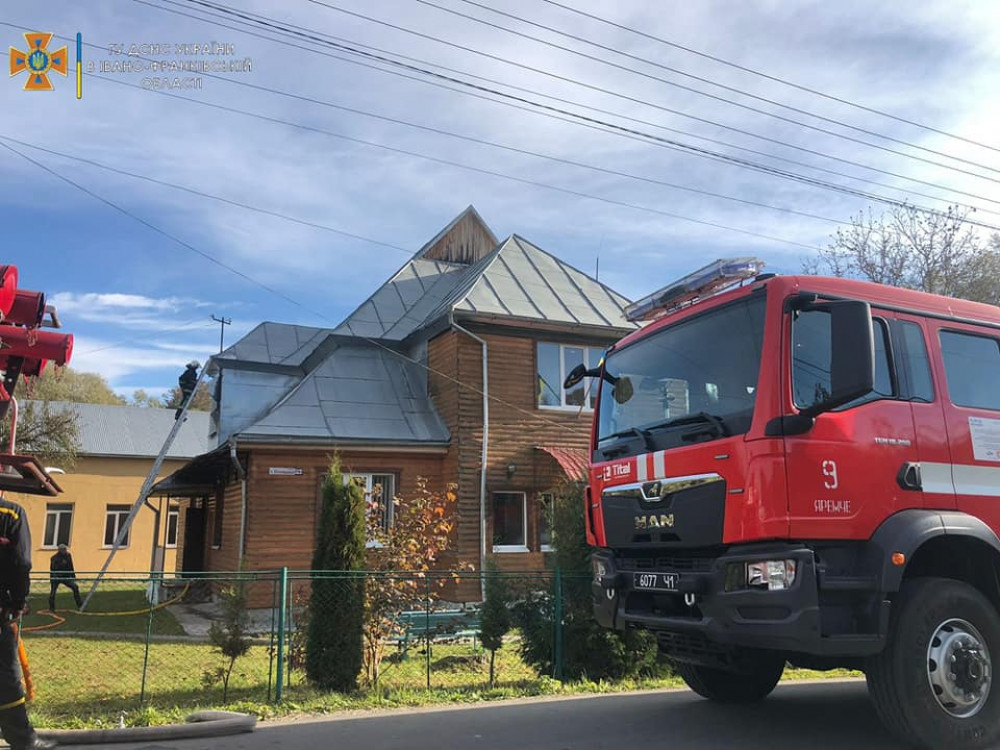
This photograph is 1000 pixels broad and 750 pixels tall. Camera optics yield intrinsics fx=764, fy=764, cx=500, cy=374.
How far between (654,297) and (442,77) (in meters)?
6.20

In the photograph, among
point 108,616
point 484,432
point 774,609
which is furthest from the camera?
point 484,432

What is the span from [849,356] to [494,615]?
5329mm

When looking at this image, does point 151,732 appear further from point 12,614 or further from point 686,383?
point 686,383

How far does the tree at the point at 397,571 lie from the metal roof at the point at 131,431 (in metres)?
25.4

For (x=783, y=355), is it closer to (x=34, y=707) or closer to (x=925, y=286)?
(x=34, y=707)

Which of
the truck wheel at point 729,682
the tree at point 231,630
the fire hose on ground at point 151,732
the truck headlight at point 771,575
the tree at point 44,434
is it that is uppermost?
the tree at point 44,434

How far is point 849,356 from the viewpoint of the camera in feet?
15.1

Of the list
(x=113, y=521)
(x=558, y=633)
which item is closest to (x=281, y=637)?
(x=558, y=633)

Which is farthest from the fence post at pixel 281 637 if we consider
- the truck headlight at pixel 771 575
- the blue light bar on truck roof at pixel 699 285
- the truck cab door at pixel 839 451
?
the truck cab door at pixel 839 451

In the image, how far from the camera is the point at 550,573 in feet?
28.7

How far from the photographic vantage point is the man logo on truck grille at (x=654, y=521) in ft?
17.3

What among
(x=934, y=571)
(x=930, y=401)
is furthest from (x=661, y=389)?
(x=934, y=571)

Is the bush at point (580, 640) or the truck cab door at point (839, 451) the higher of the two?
the truck cab door at point (839, 451)

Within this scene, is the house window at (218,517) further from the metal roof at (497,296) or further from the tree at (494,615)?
the tree at (494,615)
